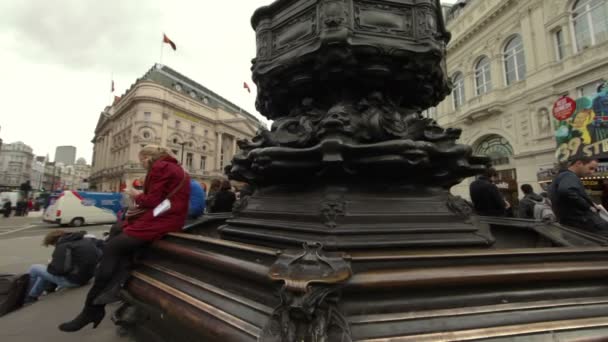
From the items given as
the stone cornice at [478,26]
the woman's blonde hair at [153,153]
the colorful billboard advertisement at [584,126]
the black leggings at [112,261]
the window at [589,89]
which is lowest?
the black leggings at [112,261]

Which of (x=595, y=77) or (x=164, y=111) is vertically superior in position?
(x=164, y=111)

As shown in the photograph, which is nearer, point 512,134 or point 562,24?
point 562,24

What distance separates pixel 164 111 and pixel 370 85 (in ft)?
152

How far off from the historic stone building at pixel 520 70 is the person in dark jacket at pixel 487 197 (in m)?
14.8

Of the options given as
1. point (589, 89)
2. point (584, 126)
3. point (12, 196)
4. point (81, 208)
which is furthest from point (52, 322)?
point (12, 196)

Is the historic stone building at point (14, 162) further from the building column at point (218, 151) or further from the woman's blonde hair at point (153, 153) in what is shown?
the woman's blonde hair at point (153, 153)

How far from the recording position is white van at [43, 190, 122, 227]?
17141mm

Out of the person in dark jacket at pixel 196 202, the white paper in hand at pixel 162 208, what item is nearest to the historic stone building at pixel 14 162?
the person in dark jacket at pixel 196 202

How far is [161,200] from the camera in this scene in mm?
2277

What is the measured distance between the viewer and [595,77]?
1344 cm

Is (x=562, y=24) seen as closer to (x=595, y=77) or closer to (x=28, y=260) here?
(x=595, y=77)

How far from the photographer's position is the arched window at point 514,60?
58.4ft

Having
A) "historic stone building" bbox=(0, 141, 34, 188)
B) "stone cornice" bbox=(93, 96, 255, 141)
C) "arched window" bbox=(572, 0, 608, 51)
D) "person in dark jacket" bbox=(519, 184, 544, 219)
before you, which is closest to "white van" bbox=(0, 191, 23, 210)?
"stone cornice" bbox=(93, 96, 255, 141)

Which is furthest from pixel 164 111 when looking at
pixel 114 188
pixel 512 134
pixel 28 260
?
pixel 512 134
